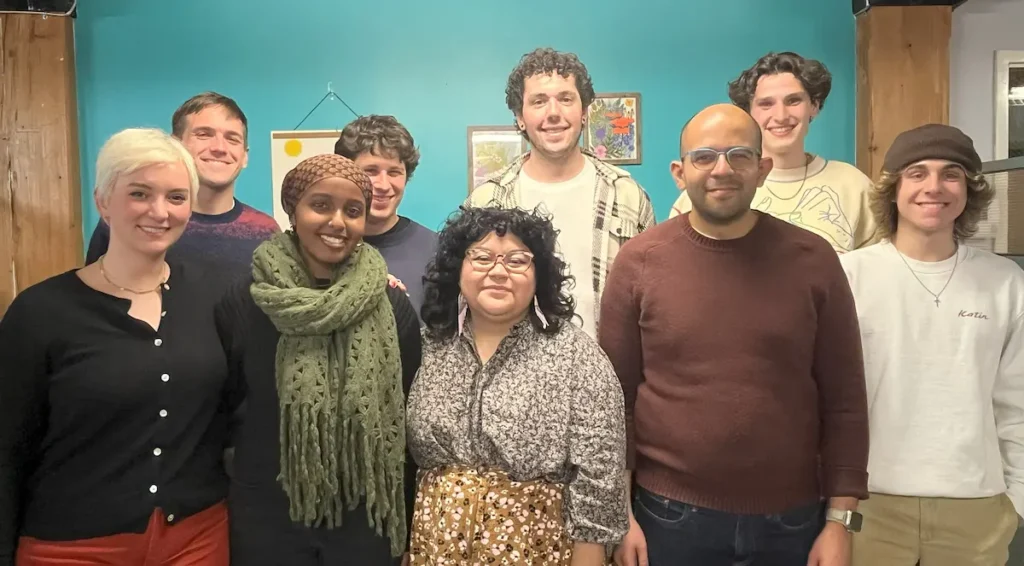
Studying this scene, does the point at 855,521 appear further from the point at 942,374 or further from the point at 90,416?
the point at 90,416

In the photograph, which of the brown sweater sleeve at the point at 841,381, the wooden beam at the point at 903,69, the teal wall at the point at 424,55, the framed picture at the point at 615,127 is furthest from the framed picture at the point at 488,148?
the brown sweater sleeve at the point at 841,381

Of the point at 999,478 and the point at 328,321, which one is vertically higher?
→ the point at 328,321

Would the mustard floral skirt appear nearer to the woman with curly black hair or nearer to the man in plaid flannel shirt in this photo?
the woman with curly black hair

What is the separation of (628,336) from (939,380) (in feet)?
2.54

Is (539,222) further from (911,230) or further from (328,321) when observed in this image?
(911,230)

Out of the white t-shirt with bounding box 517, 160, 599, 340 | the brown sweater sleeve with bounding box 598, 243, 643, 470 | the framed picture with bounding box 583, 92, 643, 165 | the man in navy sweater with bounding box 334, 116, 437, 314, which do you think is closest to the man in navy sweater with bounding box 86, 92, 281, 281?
the man in navy sweater with bounding box 334, 116, 437, 314

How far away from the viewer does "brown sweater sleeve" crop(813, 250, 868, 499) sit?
170 centimetres

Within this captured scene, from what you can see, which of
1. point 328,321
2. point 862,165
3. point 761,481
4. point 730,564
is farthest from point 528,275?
point 862,165

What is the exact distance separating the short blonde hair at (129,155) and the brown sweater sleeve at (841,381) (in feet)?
5.00

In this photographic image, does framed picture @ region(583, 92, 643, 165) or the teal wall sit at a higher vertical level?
the teal wall

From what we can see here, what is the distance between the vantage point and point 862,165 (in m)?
3.53

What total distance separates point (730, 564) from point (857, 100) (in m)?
2.72

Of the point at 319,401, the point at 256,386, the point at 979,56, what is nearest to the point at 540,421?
the point at 319,401

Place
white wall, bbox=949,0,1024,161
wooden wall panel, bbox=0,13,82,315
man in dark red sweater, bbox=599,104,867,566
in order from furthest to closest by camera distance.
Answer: white wall, bbox=949,0,1024,161 < wooden wall panel, bbox=0,13,82,315 < man in dark red sweater, bbox=599,104,867,566
